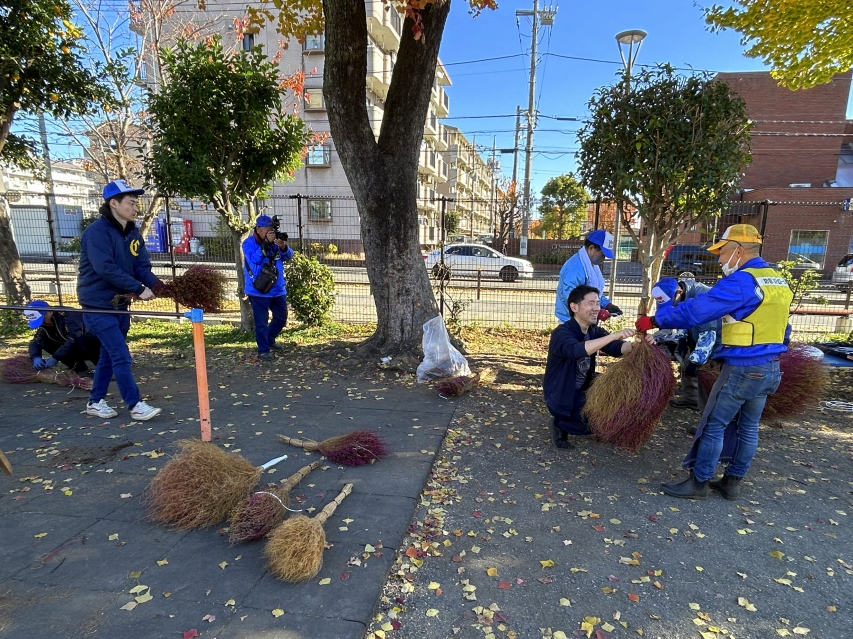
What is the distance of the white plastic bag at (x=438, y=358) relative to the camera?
534 centimetres

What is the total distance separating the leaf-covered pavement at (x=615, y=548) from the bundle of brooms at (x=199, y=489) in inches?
41.4

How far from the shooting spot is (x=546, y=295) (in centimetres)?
1223

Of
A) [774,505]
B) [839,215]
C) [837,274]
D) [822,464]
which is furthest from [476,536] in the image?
[839,215]

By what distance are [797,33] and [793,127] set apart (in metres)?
26.0

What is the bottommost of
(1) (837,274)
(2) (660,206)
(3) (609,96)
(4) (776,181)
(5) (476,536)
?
(5) (476,536)

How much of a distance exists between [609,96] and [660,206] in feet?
4.40

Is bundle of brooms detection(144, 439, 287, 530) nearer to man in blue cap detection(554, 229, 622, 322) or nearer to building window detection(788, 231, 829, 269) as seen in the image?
man in blue cap detection(554, 229, 622, 322)

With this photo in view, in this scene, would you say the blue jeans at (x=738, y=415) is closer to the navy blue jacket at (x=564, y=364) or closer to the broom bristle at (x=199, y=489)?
the navy blue jacket at (x=564, y=364)

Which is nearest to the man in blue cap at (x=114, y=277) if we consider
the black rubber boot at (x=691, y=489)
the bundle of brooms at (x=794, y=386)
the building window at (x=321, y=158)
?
the black rubber boot at (x=691, y=489)

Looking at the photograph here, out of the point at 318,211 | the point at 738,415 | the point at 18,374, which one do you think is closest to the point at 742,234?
the point at 738,415

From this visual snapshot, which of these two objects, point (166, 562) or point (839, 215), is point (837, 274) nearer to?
point (839, 215)

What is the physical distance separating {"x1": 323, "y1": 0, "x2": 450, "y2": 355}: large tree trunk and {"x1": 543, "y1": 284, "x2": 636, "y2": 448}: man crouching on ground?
8.41ft

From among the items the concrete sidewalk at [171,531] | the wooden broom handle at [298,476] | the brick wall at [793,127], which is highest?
the brick wall at [793,127]

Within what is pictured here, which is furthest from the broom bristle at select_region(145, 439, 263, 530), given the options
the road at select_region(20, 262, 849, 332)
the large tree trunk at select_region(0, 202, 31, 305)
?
the large tree trunk at select_region(0, 202, 31, 305)
